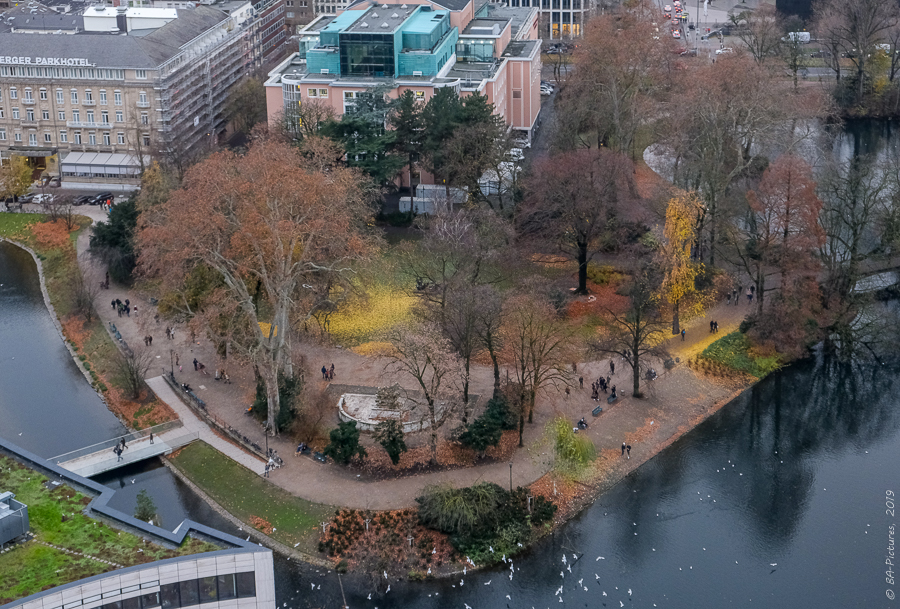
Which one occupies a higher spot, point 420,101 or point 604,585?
point 420,101

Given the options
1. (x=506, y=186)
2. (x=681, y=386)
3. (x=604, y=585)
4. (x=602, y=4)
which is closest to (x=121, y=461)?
(x=604, y=585)

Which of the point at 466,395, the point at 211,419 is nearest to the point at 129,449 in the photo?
the point at 211,419

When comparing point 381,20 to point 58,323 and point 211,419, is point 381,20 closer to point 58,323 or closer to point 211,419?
point 58,323

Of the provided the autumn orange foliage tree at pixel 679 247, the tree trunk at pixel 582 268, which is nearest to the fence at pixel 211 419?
the tree trunk at pixel 582 268

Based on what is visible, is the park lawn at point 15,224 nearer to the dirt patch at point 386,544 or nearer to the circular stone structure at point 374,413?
the circular stone structure at point 374,413

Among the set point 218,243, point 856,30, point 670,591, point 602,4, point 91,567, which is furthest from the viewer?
point 602,4

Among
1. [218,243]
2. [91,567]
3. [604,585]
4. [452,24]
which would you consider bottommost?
[604,585]

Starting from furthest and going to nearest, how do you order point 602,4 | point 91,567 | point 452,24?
1. point 602,4
2. point 452,24
3. point 91,567

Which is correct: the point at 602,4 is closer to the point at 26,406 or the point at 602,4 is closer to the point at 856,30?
the point at 856,30
